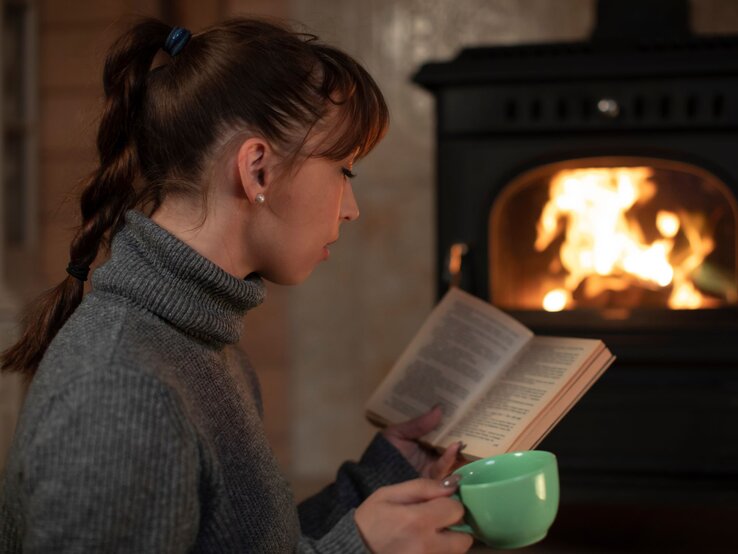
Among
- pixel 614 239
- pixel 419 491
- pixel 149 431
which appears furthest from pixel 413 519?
pixel 614 239

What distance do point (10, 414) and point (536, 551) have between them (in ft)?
4.06

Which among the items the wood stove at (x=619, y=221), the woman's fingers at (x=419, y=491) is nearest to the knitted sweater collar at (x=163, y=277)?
the woman's fingers at (x=419, y=491)

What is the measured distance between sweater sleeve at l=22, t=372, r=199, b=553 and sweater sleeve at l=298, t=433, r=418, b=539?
469 millimetres

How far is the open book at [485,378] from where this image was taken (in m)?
1.10

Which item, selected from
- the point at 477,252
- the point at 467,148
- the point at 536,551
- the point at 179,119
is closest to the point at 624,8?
the point at 467,148

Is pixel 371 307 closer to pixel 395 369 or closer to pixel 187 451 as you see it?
pixel 395 369

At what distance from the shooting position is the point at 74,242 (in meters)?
1.02

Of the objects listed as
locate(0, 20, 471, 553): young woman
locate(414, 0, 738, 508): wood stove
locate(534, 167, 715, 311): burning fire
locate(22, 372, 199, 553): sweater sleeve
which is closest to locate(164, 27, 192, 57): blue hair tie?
locate(0, 20, 471, 553): young woman

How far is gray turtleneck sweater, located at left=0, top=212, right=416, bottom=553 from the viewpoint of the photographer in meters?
0.76

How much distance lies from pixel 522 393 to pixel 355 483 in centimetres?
27

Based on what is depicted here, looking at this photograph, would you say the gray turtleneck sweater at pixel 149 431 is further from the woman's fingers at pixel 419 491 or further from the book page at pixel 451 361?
the book page at pixel 451 361

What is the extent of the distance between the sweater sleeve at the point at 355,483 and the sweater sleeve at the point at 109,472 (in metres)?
0.47

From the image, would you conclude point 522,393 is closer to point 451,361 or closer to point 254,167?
point 451,361

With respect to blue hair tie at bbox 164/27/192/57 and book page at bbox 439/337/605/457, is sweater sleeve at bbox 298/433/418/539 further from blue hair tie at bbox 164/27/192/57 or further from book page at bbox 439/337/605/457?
blue hair tie at bbox 164/27/192/57
